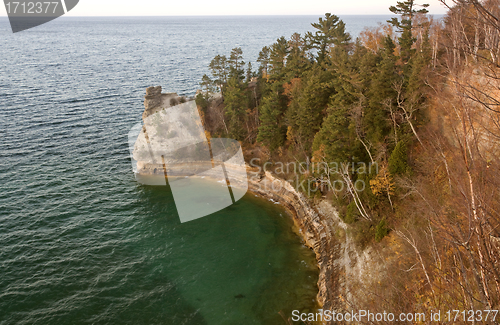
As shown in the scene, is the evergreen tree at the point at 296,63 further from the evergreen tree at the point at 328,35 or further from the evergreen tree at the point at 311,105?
the evergreen tree at the point at 311,105

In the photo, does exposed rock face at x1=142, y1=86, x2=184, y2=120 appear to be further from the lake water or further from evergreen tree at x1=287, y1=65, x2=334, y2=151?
evergreen tree at x1=287, y1=65, x2=334, y2=151

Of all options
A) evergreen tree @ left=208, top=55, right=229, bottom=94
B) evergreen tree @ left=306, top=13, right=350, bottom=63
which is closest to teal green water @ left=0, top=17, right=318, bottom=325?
evergreen tree @ left=208, top=55, right=229, bottom=94

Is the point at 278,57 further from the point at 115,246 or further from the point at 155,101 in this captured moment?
the point at 115,246

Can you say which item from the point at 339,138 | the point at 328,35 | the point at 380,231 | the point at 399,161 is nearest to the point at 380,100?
the point at 339,138

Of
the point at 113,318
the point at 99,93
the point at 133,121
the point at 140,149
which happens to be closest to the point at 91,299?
the point at 113,318

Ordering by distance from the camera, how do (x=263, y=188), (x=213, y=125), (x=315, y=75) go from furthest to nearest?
(x=213, y=125) → (x=263, y=188) → (x=315, y=75)

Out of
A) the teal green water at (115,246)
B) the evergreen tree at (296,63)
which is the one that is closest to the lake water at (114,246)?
the teal green water at (115,246)

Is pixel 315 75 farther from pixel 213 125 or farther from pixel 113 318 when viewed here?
pixel 113 318

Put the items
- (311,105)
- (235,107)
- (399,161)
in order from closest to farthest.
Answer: (399,161), (311,105), (235,107)
